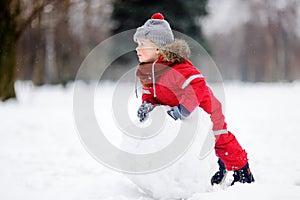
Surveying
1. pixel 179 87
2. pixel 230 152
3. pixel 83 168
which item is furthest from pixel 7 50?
pixel 230 152

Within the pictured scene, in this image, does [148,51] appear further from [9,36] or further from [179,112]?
[9,36]

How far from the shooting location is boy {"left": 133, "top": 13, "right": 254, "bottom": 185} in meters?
2.40

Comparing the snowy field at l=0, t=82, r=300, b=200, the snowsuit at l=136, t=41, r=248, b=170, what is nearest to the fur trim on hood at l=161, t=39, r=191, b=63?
the snowsuit at l=136, t=41, r=248, b=170

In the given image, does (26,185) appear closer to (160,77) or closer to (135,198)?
(135,198)

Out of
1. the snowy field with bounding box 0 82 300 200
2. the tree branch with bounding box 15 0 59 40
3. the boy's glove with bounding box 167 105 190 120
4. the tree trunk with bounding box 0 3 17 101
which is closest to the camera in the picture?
the boy's glove with bounding box 167 105 190 120

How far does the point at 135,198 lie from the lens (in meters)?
2.47

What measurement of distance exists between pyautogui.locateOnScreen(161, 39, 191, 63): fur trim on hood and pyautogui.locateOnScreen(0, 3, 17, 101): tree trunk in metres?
7.88

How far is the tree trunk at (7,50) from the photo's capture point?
9.33m

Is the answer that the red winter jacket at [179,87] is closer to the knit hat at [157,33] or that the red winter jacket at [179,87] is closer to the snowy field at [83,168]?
the knit hat at [157,33]

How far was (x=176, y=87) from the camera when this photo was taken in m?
2.47

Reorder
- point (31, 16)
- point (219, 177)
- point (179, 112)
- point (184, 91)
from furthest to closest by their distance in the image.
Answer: point (31, 16), point (219, 177), point (184, 91), point (179, 112)

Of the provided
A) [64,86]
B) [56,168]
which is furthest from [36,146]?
[64,86]

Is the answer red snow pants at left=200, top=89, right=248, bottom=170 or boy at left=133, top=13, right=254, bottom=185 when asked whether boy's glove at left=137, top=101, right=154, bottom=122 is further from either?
red snow pants at left=200, top=89, right=248, bottom=170

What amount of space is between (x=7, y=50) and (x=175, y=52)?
8.16 meters
